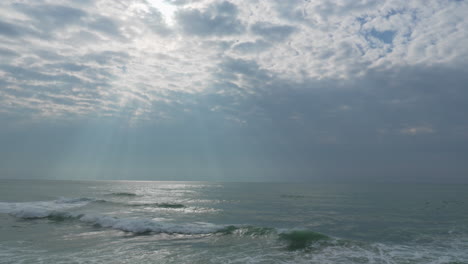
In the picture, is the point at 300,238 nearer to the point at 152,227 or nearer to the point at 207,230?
the point at 207,230

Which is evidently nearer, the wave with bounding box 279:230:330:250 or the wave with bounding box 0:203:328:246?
the wave with bounding box 279:230:330:250

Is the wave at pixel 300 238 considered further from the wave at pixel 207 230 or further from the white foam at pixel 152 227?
the white foam at pixel 152 227

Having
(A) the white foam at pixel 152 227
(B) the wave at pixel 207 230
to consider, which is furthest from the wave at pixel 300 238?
(A) the white foam at pixel 152 227

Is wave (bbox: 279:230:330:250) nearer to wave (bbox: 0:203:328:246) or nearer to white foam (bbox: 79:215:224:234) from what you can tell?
wave (bbox: 0:203:328:246)

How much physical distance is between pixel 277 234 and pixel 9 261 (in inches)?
567

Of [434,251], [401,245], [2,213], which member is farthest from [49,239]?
[434,251]

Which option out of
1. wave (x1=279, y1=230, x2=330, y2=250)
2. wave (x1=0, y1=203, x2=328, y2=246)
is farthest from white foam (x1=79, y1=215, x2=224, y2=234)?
wave (x1=279, y1=230, x2=330, y2=250)

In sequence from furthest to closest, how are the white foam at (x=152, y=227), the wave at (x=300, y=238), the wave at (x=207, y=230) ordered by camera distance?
the white foam at (x=152, y=227) → the wave at (x=207, y=230) → the wave at (x=300, y=238)

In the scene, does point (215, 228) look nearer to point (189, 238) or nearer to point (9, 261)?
point (189, 238)

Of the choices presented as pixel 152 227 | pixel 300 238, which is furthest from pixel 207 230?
pixel 300 238

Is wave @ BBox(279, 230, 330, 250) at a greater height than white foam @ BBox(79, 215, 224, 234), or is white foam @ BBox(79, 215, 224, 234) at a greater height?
wave @ BBox(279, 230, 330, 250)

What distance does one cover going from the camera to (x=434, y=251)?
49.4 feet

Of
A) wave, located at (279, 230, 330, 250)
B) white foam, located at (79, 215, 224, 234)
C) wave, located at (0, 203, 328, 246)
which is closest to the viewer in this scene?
wave, located at (279, 230, 330, 250)

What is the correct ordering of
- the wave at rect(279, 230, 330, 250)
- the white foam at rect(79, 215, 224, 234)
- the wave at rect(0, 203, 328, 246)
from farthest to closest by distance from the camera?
the white foam at rect(79, 215, 224, 234) < the wave at rect(0, 203, 328, 246) < the wave at rect(279, 230, 330, 250)
